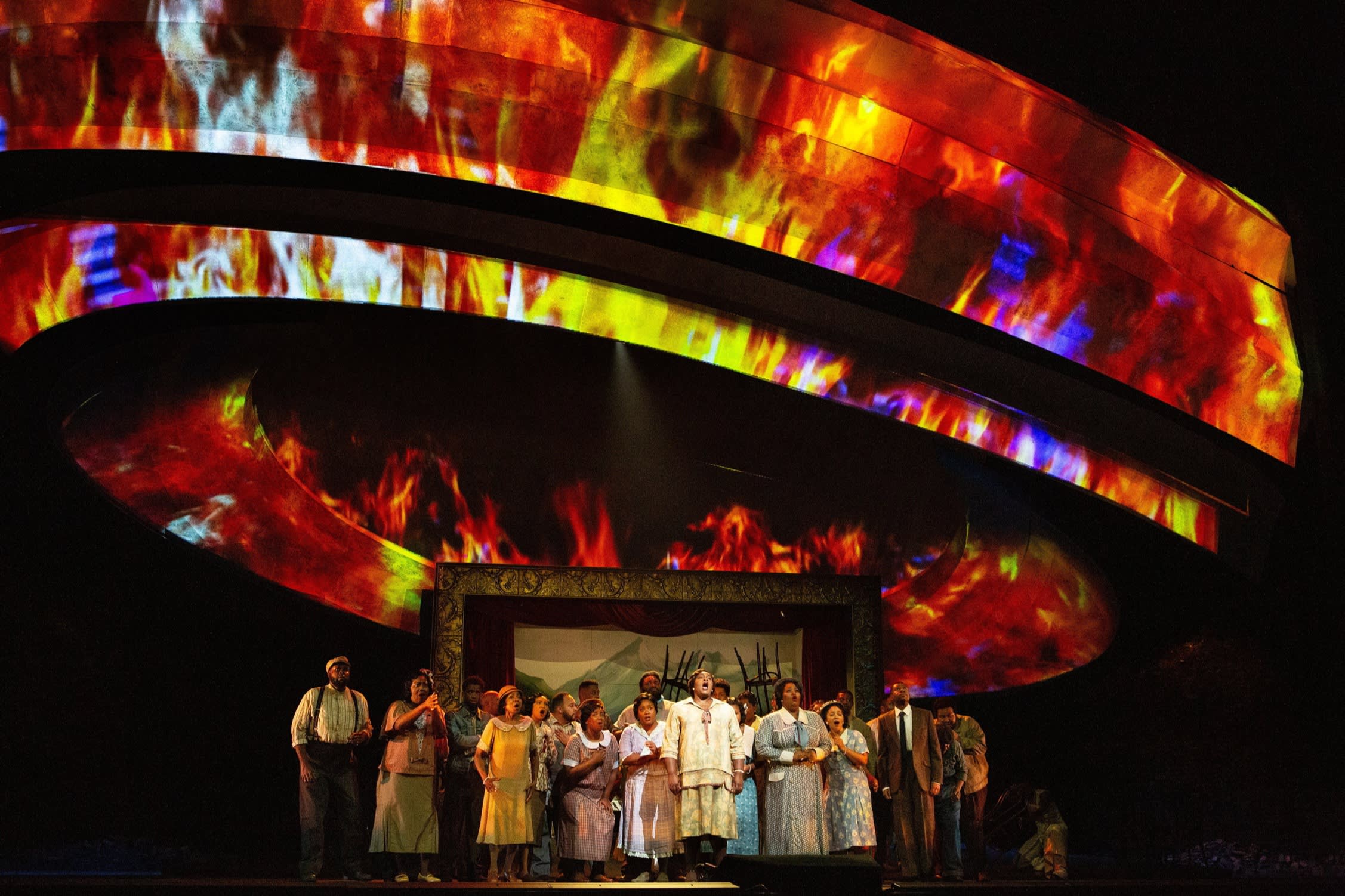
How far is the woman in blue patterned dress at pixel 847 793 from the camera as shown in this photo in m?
9.26

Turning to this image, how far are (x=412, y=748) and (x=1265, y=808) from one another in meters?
8.41

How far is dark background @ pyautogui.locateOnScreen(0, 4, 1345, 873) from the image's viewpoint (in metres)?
11.4

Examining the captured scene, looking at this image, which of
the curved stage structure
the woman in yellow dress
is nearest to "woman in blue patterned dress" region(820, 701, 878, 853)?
the woman in yellow dress

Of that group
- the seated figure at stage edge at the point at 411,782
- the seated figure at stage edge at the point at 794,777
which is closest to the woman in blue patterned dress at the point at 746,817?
the seated figure at stage edge at the point at 794,777

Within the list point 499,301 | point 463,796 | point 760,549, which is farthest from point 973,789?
point 499,301

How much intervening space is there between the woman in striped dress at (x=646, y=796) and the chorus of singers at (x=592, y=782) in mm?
11

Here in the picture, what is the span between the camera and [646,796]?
364 inches

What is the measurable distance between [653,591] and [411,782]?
14.8 ft

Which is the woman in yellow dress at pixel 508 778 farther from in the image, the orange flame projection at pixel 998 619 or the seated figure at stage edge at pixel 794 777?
the orange flame projection at pixel 998 619

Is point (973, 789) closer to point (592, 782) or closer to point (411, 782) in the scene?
point (592, 782)

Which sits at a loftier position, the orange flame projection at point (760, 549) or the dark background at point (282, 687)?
the orange flame projection at point (760, 549)

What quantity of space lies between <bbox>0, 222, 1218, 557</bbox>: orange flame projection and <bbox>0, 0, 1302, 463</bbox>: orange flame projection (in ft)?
5.32

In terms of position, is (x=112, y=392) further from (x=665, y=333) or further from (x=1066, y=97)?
(x=1066, y=97)

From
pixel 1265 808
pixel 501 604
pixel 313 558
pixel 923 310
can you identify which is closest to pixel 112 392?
pixel 313 558
